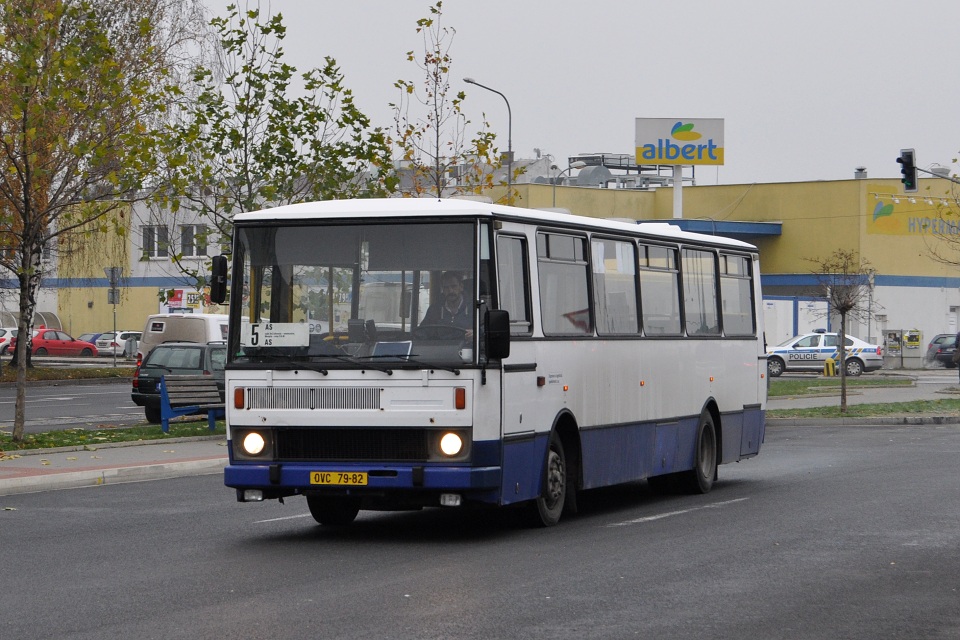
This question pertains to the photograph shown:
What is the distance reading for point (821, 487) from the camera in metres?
17.4

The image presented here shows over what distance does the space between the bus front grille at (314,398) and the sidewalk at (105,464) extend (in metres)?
5.84

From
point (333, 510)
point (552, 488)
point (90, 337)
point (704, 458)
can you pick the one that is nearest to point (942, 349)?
point (90, 337)

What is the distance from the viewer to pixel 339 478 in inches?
480

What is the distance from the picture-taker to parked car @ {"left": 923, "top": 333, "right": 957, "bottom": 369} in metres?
62.6

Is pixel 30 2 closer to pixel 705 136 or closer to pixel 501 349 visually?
pixel 501 349

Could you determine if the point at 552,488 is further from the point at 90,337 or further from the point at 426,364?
the point at 90,337

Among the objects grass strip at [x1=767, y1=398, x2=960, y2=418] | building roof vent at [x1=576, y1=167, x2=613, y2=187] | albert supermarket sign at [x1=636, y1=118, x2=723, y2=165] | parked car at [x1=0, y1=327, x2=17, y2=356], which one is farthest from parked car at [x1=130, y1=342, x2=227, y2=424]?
building roof vent at [x1=576, y1=167, x2=613, y2=187]

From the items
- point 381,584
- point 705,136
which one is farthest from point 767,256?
point 381,584

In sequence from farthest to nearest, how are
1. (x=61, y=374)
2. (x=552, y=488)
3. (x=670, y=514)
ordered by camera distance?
(x=61, y=374) → (x=670, y=514) → (x=552, y=488)

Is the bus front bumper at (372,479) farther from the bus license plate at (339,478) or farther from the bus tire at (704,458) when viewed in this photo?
the bus tire at (704,458)

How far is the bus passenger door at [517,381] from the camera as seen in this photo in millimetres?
12370

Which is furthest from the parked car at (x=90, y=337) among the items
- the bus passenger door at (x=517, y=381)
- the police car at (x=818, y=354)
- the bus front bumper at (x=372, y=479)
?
the bus passenger door at (x=517, y=381)

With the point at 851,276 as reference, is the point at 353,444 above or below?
below

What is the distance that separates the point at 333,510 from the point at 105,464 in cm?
682
